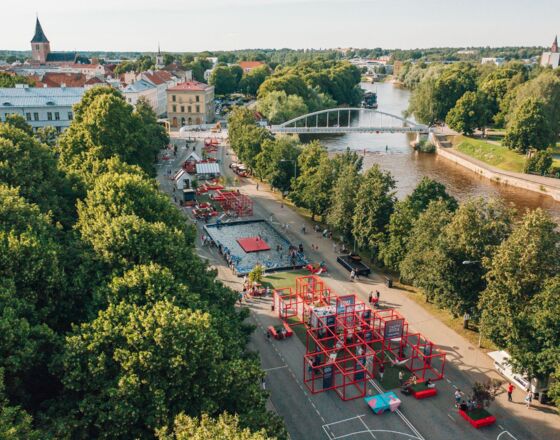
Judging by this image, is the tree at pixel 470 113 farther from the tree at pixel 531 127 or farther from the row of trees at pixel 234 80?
the row of trees at pixel 234 80

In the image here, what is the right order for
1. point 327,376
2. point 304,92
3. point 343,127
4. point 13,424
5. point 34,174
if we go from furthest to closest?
point 304,92 → point 343,127 → point 34,174 → point 327,376 → point 13,424

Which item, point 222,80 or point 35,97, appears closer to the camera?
point 35,97

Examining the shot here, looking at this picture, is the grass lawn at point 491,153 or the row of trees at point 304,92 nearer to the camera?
the grass lawn at point 491,153

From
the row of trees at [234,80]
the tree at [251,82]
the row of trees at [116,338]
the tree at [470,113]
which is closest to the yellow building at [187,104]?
the row of trees at [234,80]

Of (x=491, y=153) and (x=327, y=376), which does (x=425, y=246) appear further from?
(x=491, y=153)

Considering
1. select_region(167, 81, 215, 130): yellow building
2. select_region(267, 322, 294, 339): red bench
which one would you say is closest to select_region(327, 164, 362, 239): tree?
select_region(267, 322, 294, 339): red bench

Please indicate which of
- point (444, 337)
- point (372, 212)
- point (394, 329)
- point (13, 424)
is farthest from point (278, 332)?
point (13, 424)
